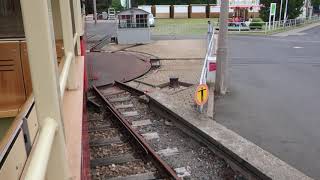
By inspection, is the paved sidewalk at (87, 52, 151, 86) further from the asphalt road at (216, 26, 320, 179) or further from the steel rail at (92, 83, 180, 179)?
the asphalt road at (216, 26, 320, 179)

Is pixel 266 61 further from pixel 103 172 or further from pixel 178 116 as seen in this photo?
pixel 103 172

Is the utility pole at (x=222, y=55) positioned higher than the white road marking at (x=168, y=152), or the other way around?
the utility pole at (x=222, y=55)

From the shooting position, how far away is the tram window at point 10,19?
17.0 feet

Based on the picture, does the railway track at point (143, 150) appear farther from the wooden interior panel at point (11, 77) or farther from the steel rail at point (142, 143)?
the wooden interior panel at point (11, 77)

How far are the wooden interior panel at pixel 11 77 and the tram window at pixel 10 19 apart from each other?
1.70ft

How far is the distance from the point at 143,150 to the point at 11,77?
261 centimetres

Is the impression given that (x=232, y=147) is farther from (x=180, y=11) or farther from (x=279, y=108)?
(x=180, y=11)

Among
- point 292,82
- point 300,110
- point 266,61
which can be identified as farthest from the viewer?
point 266,61

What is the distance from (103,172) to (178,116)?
7.84 feet

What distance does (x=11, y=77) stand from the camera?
482 cm

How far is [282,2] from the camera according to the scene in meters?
39.2

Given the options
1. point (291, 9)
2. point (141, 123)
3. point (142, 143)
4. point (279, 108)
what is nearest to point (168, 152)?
point (142, 143)

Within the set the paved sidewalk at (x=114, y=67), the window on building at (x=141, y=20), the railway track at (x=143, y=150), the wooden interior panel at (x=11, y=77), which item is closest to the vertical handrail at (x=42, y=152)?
the wooden interior panel at (x=11, y=77)

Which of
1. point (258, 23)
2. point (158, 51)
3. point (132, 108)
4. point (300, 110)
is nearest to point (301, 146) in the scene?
point (300, 110)
